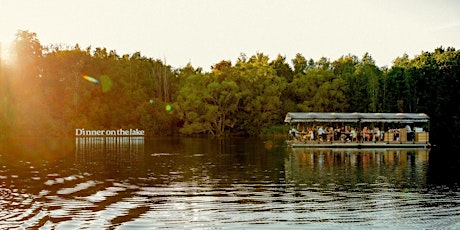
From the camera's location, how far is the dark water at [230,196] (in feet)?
48.5

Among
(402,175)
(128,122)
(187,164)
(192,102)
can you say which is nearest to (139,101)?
(128,122)

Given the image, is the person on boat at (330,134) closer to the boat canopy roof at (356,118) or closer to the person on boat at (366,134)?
the boat canopy roof at (356,118)

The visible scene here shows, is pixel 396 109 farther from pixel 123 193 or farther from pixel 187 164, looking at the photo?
pixel 123 193

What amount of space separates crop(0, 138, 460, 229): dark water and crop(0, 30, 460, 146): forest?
50141 millimetres

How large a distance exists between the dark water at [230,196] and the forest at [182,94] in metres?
50.1

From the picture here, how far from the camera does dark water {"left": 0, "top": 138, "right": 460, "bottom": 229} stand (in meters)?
14.8

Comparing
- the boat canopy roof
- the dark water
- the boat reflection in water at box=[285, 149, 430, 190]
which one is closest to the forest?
the boat canopy roof

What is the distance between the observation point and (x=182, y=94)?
87375 millimetres

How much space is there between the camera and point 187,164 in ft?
110

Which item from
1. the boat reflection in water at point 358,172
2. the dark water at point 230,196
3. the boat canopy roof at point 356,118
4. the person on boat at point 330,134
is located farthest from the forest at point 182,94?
the dark water at point 230,196

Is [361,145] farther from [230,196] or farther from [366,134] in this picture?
[230,196]

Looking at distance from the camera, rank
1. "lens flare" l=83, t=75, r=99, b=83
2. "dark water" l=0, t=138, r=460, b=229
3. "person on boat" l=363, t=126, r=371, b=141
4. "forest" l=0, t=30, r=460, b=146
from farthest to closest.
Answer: "lens flare" l=83, t=75, r=99, b=83 < "forest" l=0, t=30, r=460, b=146 < "person on boat" l=363, t=126, r=371, b=141 < "dark water" l=0, t=138, r=460, b=229

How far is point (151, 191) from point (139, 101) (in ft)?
246

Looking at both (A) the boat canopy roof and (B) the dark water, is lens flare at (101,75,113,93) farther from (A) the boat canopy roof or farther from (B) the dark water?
(B) the dark water
